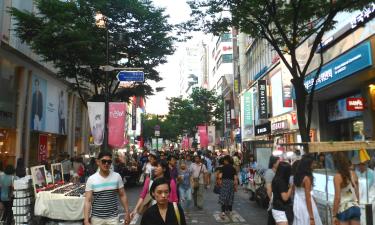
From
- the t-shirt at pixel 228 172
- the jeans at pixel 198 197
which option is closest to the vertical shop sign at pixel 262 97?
the jeans at pixel 198 197

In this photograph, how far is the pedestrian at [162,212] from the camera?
4.14 m

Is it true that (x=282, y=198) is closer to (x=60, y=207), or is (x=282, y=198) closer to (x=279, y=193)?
(x=279, y=193)

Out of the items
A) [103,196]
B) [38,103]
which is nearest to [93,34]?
[38,103]

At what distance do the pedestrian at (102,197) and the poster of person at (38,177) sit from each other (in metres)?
4.05

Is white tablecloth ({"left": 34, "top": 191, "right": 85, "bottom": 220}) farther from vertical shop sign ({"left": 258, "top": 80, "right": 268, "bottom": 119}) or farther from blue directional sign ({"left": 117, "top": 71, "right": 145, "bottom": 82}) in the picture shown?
vertical shop sign ({"left": 258, "top": 80, "right": 268, "bottom": 119})

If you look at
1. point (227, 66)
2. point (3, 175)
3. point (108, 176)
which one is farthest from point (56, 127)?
point (227, 66)

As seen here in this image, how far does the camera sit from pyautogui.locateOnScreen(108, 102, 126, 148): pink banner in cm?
1641

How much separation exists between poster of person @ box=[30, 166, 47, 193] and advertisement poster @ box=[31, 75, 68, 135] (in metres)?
17.1

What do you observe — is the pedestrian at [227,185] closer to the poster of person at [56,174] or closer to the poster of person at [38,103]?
the poster of person at [56,174]

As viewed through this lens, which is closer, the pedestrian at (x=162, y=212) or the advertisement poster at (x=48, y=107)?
the pedestrian at (x=162, y=212)

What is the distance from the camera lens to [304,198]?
6.60 m

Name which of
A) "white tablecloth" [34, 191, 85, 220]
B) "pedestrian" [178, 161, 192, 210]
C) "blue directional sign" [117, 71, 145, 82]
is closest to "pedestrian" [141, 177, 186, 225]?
"white tablecloth" [34, 191, 85, 220]

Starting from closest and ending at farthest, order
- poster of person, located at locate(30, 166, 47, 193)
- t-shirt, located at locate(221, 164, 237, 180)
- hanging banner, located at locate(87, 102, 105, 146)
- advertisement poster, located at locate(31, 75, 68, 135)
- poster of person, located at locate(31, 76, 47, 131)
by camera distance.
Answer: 1. poster of person, located at locate(30, 166, 47, 193)
2. t-shirt, located at locate(221, 164, 237, 180)
3. hanging banner, located at locate(87, 102, 105, 146)
4. poster of person, located at locate(31, 76, 47, 131)
5. advertisement poster, located at locate(31, 75, 68, 135)

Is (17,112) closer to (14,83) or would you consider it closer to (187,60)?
(14,83)
